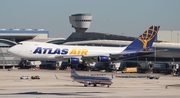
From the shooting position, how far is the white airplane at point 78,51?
12281cm

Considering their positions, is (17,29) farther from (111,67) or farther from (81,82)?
(81,82)

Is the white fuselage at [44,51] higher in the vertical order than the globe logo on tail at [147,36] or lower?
lower

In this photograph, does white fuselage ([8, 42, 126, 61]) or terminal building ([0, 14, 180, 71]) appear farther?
terminal building ([0, 14, 180, 71])

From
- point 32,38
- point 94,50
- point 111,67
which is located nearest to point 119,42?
point 111,67

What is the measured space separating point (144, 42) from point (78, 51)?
19.9 meters

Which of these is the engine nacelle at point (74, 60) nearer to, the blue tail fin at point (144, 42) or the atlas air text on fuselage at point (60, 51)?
the atlas air text on fuselage at point (60, 51)

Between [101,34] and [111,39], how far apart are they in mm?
4842

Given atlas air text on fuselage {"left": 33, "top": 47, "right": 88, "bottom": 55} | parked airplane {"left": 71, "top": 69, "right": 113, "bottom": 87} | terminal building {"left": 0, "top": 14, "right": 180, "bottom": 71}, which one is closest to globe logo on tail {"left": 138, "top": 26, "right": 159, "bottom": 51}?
terminal building {"left": 0, "top": 14, "right": 180, "bottom": 71}

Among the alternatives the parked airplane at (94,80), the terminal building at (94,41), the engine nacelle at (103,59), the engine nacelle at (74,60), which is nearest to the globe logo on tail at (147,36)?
the terminal building at (94,41)

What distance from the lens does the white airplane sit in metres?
123

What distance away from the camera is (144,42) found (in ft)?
443

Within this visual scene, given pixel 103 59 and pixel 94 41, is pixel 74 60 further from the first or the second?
pixel 94 41

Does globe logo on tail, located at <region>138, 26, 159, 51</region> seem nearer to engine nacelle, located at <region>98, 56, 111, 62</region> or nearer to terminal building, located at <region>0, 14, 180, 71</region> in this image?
terminal building, located at <region>0, 14, 180, 71</region>

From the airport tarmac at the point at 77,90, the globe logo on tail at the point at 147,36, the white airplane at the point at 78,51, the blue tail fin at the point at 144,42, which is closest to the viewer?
the airport tarmac at the point at 77,90
